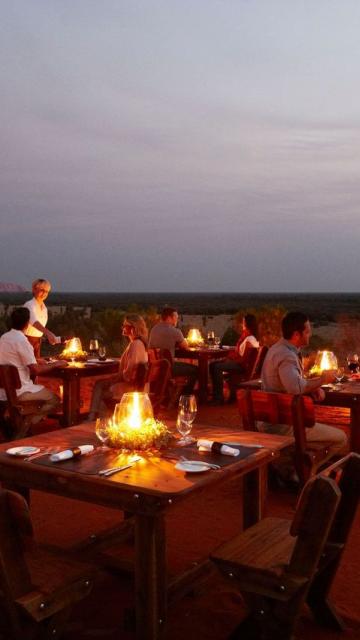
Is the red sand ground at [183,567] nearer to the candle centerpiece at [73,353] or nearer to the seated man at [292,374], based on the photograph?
the seated man at [292,374]

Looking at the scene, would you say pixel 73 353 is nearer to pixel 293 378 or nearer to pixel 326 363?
pixel 326 363

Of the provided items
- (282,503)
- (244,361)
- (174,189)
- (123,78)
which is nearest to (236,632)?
(282,503)

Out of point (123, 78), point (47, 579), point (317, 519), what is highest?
point (123, 78)

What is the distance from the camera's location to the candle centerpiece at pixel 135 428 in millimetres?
3316

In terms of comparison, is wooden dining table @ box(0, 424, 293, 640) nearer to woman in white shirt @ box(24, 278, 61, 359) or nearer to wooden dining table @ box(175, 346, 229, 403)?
woman in white shirt @ box(24, 278, 61, 359)

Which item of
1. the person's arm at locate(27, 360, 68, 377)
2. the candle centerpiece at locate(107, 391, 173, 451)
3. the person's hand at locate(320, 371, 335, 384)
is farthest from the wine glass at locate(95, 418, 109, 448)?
the person's arm at locate(27, 360, 68, 377)

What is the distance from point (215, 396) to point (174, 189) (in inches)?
1017

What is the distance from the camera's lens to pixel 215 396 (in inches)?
373

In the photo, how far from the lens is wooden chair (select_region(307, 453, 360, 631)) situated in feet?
10.1

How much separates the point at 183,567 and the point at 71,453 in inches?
49.8

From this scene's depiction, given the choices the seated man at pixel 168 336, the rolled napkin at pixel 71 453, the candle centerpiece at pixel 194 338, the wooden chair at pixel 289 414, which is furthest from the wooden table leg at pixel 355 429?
the candle centerpiece at pixel 194 338

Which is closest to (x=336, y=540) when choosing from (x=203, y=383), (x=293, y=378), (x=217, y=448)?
(x=217, y=448)

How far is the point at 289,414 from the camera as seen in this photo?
463 cm

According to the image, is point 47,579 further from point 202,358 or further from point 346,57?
point 346,57
